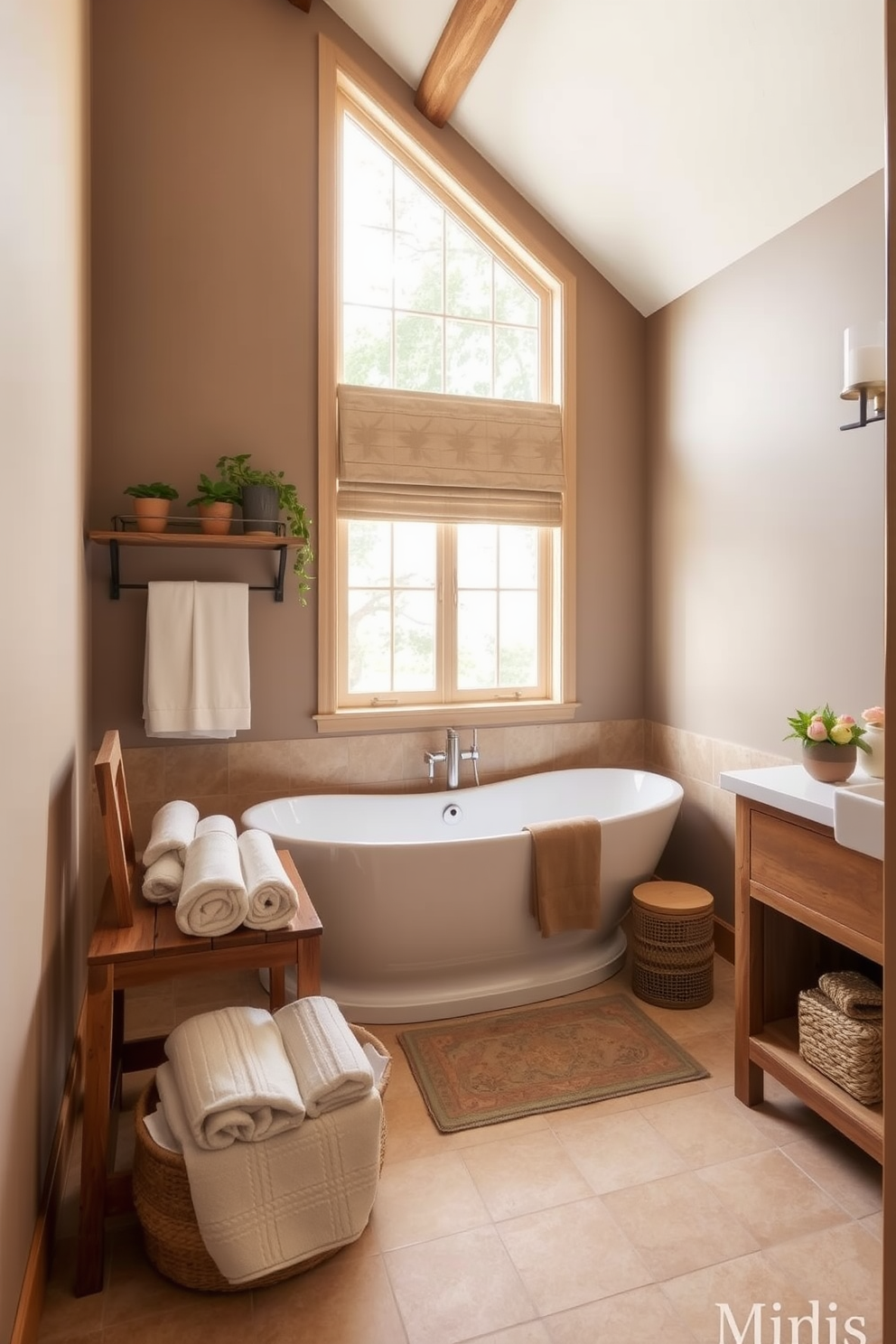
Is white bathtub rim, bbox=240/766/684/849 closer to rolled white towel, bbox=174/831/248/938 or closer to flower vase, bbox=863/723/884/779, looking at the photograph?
rolled white towel, bbox=174/831/248/938

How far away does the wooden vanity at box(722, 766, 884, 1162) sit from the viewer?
1728 mm

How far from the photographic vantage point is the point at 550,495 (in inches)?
136

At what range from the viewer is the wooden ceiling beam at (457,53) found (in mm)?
Result: 2660

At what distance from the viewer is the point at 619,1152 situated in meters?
1.97

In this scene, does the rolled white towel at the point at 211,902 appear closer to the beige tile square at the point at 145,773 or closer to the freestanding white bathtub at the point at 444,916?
the freestanding white bathtub at the point at 444,916

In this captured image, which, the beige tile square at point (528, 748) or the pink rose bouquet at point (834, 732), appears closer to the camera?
the pink rose bouquet at point (834, 732)

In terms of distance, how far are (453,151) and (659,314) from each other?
42.9 inches

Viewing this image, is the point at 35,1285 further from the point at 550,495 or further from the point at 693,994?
the point at 550,495

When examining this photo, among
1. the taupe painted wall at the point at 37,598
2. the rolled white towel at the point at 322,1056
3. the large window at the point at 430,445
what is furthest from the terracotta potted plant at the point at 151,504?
the rolled white towel at the point at 322,1056

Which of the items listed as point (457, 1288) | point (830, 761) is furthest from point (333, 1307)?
point (830, 761)

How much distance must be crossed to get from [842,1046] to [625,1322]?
0.75m

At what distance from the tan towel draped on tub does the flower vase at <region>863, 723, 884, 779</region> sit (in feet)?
3.00

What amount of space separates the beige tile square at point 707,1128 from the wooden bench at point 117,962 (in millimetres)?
1024

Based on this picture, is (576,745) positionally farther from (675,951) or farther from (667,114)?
(667,114)
